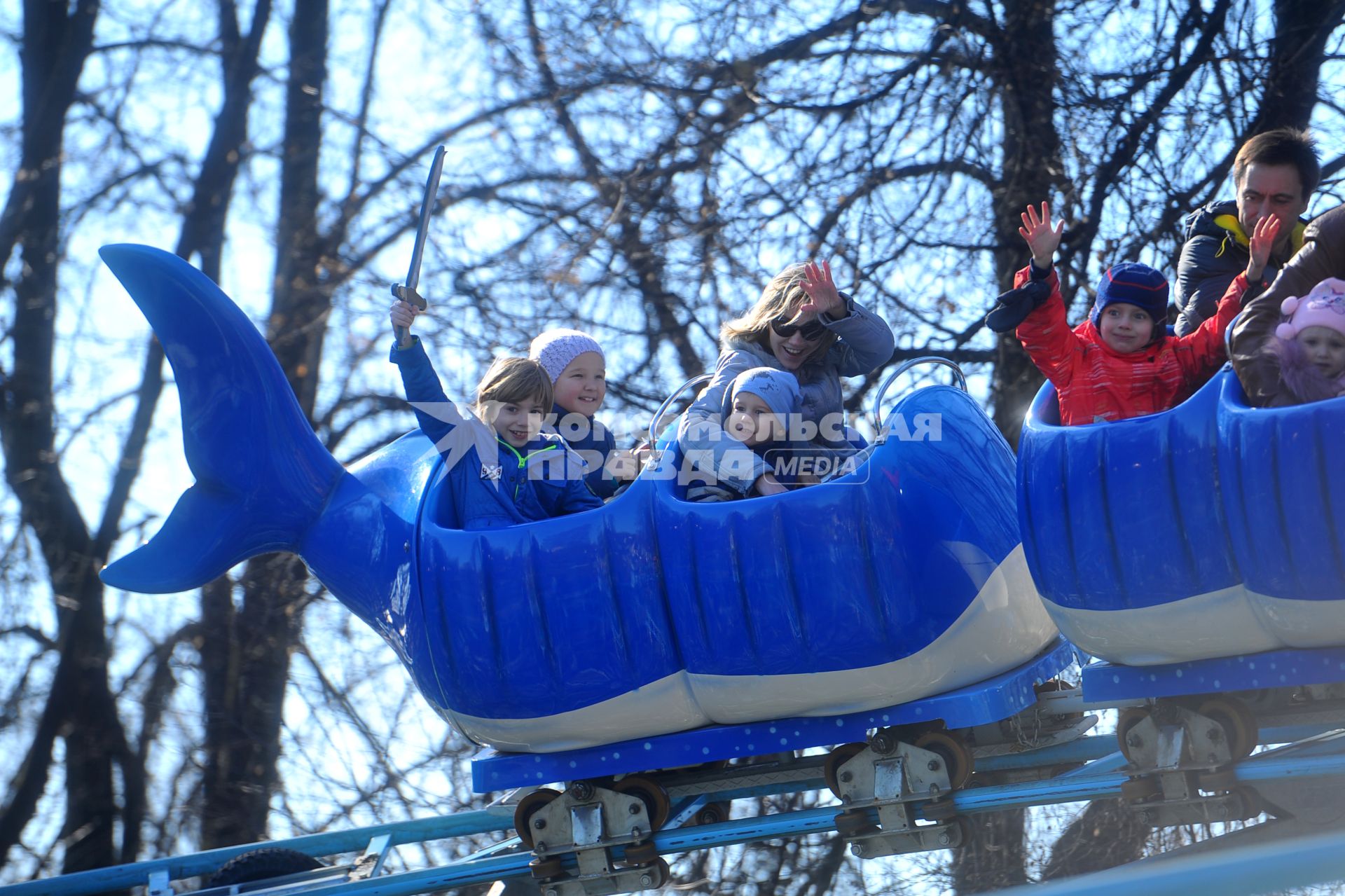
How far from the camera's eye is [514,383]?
2723 millimetres

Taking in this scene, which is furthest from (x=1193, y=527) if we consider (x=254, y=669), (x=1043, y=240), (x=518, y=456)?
(x=254, y=669)

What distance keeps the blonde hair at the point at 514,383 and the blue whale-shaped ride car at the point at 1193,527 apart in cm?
96

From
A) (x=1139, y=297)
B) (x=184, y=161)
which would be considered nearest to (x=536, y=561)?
(x=1139, y=297)

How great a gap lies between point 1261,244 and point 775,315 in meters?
0.90

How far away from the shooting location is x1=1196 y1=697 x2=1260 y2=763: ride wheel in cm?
216

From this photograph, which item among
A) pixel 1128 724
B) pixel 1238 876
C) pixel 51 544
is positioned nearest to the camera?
pixel 1238 876

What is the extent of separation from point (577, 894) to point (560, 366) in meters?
1.03

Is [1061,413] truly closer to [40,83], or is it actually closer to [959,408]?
[959,408]

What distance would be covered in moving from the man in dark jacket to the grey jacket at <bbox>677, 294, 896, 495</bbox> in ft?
1.88

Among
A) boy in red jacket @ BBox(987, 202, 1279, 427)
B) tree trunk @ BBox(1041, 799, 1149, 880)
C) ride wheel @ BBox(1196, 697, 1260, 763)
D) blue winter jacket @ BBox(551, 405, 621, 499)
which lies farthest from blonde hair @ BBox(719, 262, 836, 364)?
tree trunk @ BBox(1041, 799, 1149, 880)

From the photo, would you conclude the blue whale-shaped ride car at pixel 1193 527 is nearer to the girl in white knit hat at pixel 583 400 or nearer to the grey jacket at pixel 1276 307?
the grey jacket at pixel 1276 307

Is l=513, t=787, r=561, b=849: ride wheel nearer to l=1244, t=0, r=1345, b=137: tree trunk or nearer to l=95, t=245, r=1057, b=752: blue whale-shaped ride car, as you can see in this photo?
l=95, t=245, r=1057, b=752: blue whale-shaped ride car

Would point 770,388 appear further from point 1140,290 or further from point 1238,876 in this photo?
point 1238,876

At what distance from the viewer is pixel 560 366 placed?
9.59 ft
